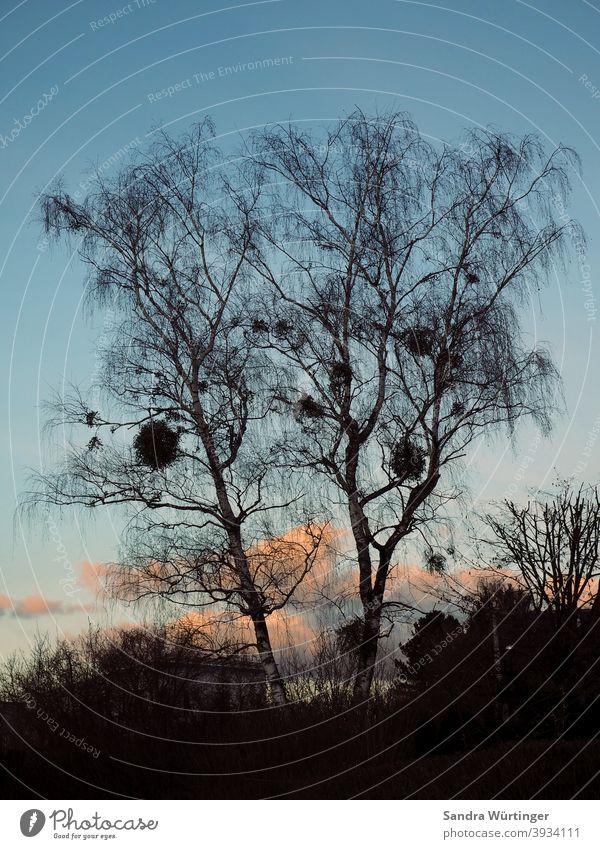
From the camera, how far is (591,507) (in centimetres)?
2078

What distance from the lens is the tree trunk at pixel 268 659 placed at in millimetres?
16109
